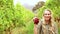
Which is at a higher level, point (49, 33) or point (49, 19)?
point (49, 19)

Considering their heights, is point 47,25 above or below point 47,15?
below

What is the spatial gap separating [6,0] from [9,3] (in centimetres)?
35

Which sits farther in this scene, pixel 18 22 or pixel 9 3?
pixel 18 22

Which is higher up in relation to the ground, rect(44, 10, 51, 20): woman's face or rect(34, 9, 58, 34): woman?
rect(44, 10, 51, 20): woman's face

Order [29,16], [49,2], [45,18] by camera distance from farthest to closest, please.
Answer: [29,16]
[49,2]
[45,18]

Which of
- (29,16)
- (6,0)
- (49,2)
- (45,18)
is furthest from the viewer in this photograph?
(29,16)

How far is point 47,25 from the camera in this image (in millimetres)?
3461

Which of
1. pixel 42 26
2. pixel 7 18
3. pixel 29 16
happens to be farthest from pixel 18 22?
pixel 42 26

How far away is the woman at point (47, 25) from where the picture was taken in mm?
3393

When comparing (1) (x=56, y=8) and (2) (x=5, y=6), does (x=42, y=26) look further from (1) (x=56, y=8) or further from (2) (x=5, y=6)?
(1) (x=56, y=8)

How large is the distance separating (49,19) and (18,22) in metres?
9.31

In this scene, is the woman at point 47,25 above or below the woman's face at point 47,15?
below

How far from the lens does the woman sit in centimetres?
339

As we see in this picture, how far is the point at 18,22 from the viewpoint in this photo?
41.6 ft
